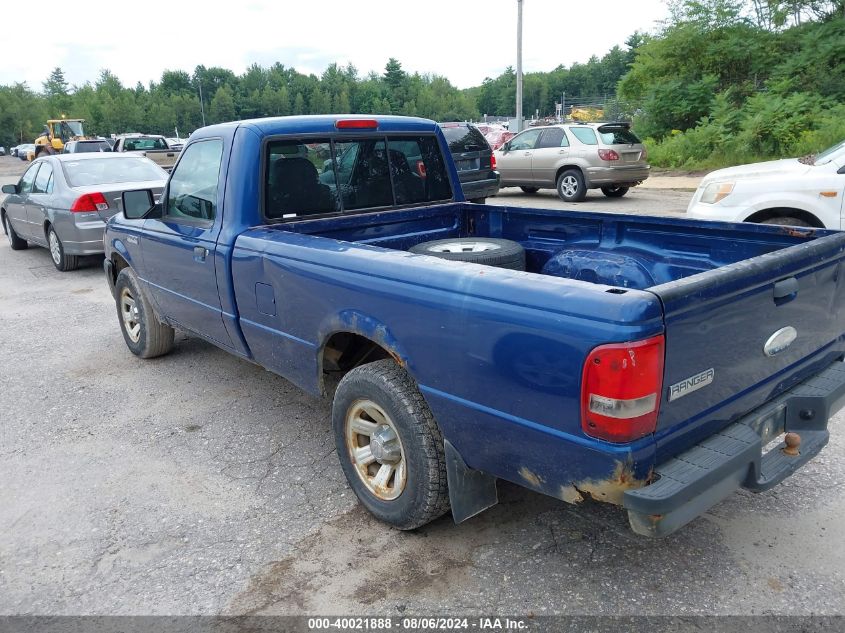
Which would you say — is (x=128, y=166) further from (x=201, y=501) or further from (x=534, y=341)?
(x=534, y=341)

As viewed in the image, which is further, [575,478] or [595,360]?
[575,478]

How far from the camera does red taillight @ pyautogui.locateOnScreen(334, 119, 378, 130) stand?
423 cm

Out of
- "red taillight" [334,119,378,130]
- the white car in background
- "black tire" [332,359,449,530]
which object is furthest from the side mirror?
the white car in background

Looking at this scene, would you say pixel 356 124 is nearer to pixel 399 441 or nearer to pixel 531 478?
pixel 399 441

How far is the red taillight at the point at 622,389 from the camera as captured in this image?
2.13 metres

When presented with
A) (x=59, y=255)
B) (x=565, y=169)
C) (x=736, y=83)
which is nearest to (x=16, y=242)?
(x=59, y=255)

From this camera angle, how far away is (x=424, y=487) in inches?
115

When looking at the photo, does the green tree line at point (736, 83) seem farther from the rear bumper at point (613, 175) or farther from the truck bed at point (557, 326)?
the truck bed at point (557, 326)

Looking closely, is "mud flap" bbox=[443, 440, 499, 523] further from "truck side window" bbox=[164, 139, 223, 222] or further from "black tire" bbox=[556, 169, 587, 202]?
"black tire" bbox=[556, 169, 587, 202]

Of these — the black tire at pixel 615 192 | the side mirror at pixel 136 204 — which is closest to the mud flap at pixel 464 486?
the side mirror at pixel 136 204

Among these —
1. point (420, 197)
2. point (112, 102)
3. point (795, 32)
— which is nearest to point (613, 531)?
point (420, 197)

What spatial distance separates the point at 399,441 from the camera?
3.04 m

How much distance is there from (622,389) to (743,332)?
70 cm

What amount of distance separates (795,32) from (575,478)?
26274 mm
